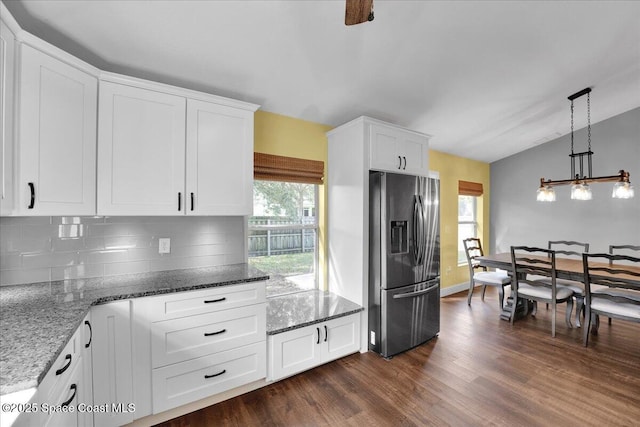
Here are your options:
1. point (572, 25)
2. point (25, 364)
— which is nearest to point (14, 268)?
point (25, 364)

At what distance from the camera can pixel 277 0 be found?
165cm

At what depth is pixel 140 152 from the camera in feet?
6.27

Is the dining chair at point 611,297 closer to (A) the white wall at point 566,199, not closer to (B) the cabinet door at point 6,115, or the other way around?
(A) the white wall at point 566,199

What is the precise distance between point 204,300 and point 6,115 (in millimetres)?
1369

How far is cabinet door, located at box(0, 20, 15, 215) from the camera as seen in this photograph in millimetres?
1302

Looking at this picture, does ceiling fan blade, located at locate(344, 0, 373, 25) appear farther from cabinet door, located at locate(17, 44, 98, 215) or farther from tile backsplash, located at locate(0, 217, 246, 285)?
tile backsplash, located at locate(0, 217, 246, 285)

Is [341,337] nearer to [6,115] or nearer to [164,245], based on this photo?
[164,245]

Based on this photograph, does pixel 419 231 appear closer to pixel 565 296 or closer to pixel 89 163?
pixel 565 296

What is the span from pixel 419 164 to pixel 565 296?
2.29 meters

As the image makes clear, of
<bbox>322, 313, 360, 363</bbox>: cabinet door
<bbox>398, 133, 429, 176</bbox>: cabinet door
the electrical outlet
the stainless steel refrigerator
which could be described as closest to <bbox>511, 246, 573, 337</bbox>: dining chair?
the stainless steel refrigerator

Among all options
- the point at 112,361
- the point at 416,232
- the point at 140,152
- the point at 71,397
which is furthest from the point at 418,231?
the point at 71,397

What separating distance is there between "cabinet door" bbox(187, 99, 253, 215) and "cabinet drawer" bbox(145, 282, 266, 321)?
1.96ft

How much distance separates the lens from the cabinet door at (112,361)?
1587mm

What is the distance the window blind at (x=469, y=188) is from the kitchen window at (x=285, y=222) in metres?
3.10
